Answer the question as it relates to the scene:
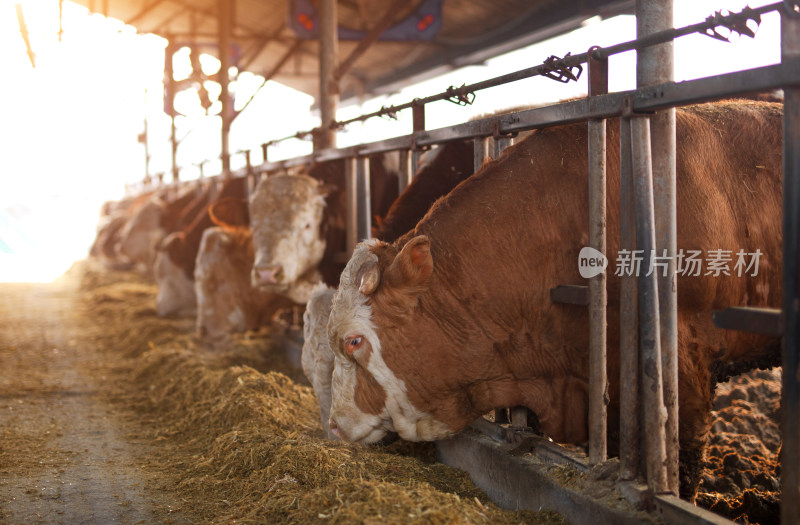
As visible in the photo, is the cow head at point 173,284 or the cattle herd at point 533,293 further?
the cow head at point 173,284

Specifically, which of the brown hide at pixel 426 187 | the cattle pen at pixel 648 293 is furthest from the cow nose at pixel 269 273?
the cattle pen at pixel 648 293

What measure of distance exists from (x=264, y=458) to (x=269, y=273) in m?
2.50

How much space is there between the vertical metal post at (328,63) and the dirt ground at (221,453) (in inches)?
90.9

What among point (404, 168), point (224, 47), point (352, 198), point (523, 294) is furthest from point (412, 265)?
point (224, 47)

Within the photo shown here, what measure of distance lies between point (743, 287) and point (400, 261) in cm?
145

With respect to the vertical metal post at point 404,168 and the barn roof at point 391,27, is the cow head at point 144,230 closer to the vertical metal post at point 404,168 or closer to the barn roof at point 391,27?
the barn roof at point 391,27

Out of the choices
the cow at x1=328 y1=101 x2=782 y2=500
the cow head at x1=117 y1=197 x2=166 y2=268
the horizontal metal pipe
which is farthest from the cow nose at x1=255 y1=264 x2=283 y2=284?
the cow head at x1=117 y1=197 x2=166 y2=268

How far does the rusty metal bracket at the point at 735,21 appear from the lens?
2.18 metres

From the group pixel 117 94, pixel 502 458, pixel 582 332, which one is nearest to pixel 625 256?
pixel 582 332

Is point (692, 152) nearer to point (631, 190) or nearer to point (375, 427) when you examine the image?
point (631, 190)

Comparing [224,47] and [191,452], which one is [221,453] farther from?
[224,47]

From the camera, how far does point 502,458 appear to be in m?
3.08

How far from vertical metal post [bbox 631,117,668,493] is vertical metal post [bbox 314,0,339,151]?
4.80 m

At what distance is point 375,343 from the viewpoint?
10.1 feet
